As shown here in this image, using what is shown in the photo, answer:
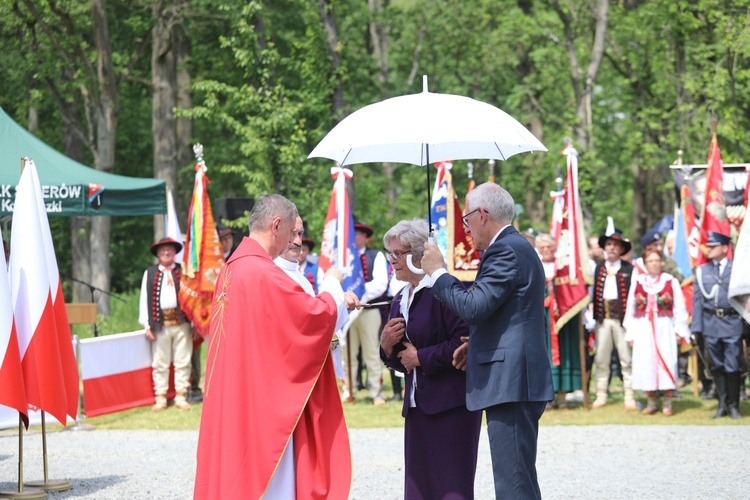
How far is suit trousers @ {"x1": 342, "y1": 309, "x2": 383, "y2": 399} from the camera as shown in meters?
13.6

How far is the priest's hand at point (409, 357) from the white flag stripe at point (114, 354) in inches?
297

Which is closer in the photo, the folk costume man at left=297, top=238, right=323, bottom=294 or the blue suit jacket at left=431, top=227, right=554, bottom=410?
the blue suit jacket at left=431, top=227, right=554, bottom=410

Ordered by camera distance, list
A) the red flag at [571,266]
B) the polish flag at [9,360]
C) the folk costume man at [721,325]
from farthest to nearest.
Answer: the red flag at [571,266] → the folk costume man at [721,325] → the polish flag at [9,360]

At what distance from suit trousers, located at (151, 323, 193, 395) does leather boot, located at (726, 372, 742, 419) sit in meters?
6.62

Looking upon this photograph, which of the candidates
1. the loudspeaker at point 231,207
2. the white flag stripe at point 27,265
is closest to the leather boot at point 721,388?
the white flag stripe at point 27,265

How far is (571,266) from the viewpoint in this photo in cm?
1283

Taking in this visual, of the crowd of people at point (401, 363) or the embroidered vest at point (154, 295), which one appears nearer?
the crowd of people at point (401, 363)

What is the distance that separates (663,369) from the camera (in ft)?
40.1

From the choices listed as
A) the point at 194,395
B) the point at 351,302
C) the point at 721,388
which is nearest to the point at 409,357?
the point at 351,302

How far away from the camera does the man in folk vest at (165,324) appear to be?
13.4m

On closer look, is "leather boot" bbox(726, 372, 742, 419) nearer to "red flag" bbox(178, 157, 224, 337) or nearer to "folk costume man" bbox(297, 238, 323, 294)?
"folk costume man" bbox(297, 238, 323, 294)

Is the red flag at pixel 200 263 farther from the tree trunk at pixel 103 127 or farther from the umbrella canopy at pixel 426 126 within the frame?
the tree trunk at pixel 103 127

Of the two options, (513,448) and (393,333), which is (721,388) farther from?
(513,448)

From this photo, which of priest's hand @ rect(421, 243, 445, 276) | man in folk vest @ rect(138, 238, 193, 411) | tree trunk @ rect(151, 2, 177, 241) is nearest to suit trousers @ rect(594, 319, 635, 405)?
man in folk vest @ rect(138, 238, 193, 411)
